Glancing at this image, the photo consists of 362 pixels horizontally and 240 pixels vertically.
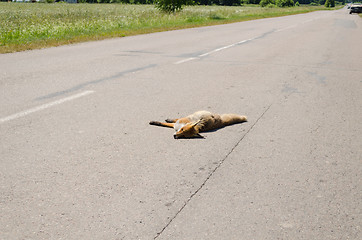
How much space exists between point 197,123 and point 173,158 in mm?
835

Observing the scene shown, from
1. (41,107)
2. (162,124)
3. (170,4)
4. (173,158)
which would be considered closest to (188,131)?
(162,124)

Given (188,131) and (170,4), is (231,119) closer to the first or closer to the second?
(188,131)

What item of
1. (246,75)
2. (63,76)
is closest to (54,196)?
(63,76)

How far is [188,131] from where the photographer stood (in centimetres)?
434

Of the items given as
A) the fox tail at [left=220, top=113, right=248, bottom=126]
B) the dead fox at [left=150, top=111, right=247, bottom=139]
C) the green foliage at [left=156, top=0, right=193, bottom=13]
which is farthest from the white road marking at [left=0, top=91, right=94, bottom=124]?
the green foliage at [left=156, top=0, right=193, bottom=13]

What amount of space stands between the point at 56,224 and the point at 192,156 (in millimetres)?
1638

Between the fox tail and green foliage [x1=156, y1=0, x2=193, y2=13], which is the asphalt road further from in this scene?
green foliage [x1=156, y1=0, x2=193, y2=13]

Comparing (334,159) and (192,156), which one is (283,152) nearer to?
(334,159)

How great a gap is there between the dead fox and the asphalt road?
0.13 metres

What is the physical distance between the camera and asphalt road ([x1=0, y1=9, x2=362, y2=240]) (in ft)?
8.70

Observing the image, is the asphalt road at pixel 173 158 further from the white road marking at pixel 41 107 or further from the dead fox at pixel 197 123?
the dead fox at pixel 197 123

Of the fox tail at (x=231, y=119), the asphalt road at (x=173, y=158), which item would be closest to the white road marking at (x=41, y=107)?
the asphalt road at (x=173, y=158)

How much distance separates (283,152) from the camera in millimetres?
3990

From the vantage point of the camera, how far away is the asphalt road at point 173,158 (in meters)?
2.65
